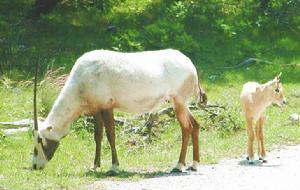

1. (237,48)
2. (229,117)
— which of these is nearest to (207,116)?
(229,117)

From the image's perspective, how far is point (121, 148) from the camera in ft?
53.3

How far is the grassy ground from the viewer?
12.2m

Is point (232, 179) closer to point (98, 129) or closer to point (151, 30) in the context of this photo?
point (98, 129)

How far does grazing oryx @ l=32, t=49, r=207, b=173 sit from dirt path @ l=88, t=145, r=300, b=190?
0.67m

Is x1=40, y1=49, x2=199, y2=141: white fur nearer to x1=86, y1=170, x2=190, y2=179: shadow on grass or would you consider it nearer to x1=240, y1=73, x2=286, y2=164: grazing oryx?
x1=86, y1=170, x2=190, y2=179: shadow on grass

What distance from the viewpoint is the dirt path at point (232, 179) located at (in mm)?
11352

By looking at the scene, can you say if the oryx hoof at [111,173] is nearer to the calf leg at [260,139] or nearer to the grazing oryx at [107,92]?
the grazing oryx at [107,92]

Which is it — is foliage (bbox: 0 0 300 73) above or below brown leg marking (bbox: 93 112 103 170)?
above

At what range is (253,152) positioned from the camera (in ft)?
47.0

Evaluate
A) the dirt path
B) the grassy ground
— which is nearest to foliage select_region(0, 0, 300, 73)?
the grassy ground

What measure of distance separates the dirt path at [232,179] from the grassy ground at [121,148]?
18.2 inches

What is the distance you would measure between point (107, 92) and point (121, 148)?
143 inches

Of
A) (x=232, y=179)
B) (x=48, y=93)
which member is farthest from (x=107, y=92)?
(x=48, y=93)

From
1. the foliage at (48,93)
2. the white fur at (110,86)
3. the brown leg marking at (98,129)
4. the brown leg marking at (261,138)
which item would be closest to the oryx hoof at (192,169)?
the white fur at (110,86)
